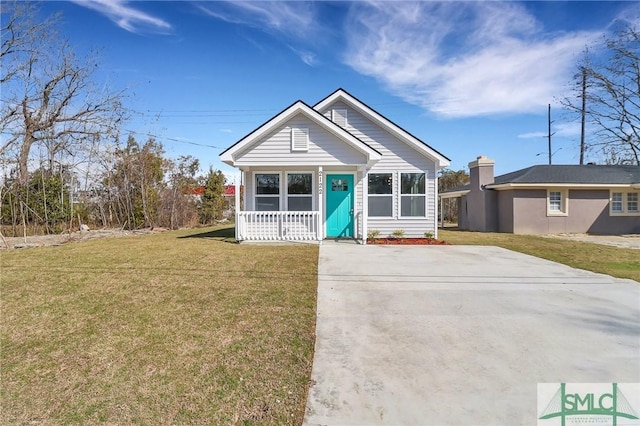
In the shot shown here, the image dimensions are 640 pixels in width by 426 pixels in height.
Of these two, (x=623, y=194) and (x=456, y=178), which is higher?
(x=456, y=178)

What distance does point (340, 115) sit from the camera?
14023 millimetres

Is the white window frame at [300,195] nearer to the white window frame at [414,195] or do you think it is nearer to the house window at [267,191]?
the house window at [267,191]

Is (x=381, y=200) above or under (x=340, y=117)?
under

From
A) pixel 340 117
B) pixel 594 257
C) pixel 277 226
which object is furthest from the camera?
pixel 340 117

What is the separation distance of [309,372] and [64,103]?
22.8m

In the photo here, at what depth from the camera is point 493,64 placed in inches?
512

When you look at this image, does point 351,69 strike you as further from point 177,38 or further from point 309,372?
point 309,372

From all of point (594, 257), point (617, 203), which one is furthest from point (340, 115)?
point (617, 203)

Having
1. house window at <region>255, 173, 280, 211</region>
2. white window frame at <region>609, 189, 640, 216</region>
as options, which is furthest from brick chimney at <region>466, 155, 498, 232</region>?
house window at <region>255, 173, 280, 211</region>

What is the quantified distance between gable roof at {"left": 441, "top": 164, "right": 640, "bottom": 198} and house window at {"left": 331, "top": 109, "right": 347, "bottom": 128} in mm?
9134

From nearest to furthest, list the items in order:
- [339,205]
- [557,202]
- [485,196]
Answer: [339,205], [557,202], [485,196]

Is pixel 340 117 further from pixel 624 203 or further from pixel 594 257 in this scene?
pixel 624 203

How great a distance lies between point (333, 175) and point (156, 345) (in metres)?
9.92

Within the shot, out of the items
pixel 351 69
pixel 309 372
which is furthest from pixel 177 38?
pixel 309 372
